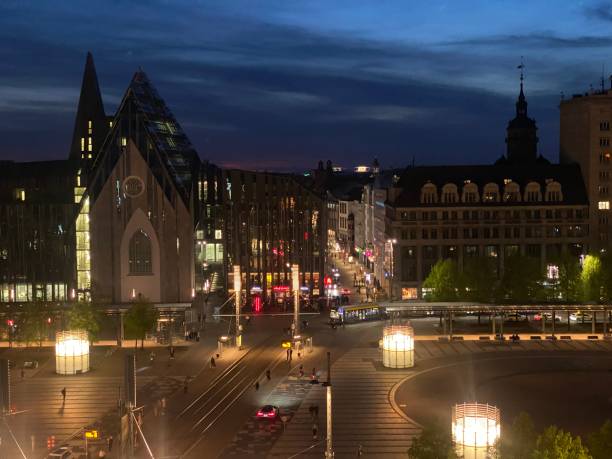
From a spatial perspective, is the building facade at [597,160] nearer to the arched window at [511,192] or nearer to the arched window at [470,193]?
the arched window at [511,192]

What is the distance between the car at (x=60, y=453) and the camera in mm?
48375

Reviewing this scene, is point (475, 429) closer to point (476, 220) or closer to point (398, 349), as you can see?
point (398, 349)

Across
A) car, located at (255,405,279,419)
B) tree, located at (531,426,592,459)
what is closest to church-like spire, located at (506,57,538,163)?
car, located at (255,405,279,419)

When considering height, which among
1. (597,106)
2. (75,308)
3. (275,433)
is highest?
(597,106)

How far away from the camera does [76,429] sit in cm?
5759

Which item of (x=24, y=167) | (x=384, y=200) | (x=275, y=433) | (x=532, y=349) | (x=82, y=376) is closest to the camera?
(x=275, y=433)

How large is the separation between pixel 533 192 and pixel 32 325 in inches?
2876

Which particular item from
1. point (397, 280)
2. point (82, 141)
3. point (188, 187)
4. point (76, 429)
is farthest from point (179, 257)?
point (82, 141)

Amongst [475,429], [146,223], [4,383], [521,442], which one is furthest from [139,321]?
[521,442]

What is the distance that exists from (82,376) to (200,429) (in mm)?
20545

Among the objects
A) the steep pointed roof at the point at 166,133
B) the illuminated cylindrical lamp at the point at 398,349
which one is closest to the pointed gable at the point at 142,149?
the steep pointed roof at the point at 166,133

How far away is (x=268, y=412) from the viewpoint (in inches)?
2340

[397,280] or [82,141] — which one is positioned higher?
[82,141]

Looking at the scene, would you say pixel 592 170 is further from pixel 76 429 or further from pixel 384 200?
pixel 76 429
